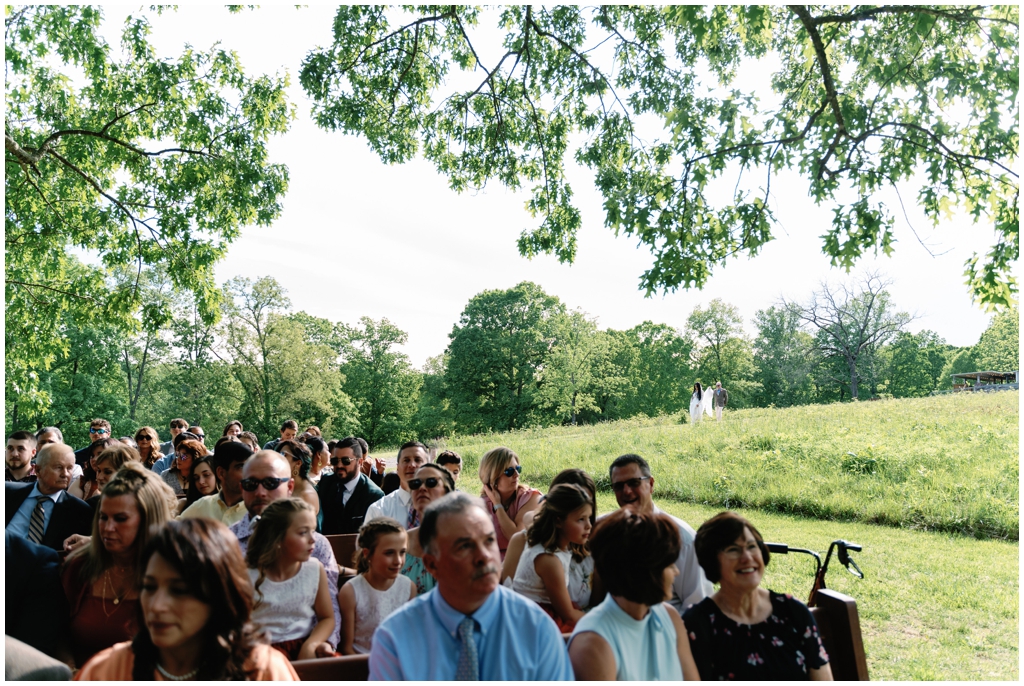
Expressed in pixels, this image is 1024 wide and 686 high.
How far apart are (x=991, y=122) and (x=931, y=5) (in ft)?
4.67

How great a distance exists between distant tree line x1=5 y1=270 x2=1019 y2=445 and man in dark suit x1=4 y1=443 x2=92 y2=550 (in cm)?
2622

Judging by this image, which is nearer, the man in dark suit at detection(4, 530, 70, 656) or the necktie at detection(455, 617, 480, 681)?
the necktie at detection(455, 617, 480, 681)

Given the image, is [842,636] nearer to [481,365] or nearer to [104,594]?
[104,594]

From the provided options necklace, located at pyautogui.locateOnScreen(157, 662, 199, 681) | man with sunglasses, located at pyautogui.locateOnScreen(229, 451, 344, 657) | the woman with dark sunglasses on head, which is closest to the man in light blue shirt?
necklace, located at pyautogui.locateOnScreen(157, 662, 199, 681)

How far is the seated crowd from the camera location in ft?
7.21

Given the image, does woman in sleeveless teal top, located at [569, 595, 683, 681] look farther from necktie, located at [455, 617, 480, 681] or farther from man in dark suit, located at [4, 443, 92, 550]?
man in dark suit, located at [4, 443, 92, 550]

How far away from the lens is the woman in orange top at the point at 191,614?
2.13 meters

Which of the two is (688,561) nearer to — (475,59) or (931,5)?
(931,5)

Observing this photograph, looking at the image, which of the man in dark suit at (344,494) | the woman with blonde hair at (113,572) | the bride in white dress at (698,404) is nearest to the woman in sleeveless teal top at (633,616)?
the woman with blonde hair at (113,572)

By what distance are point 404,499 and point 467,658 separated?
10.6ft

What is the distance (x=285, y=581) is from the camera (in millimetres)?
3496

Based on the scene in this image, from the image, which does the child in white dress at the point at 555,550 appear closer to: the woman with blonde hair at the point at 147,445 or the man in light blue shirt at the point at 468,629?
the man in light blue shirt at the point at 468,629

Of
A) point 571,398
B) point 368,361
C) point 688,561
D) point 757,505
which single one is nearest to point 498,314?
point 571,398

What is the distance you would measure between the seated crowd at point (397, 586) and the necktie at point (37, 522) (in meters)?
0.02
